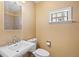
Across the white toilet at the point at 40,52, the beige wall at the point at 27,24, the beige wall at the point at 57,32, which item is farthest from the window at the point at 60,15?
the white toilet at the point at 40,52

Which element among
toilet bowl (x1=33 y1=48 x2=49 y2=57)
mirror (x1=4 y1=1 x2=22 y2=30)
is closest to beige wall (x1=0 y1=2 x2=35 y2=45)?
mirror (x1=4 y1=1 x2=22 y2=30)

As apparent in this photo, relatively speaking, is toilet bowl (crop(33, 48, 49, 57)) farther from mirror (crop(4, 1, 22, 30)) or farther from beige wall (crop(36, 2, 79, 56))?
mirror (crop(4, 1, 22, 30))

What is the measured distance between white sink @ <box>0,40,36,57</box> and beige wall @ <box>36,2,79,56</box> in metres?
0.14

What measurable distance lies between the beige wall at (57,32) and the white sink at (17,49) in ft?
0.45

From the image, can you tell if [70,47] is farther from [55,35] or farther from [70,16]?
[70,16]

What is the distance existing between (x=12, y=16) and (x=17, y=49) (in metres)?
0.38

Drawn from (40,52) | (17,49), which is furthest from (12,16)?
(40,52)

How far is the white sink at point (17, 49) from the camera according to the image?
133cm

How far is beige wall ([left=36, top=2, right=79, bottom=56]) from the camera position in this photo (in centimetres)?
137

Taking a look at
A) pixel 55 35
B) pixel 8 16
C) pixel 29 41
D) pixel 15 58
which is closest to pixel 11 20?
pixel 8 16

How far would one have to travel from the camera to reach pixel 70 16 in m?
1.38

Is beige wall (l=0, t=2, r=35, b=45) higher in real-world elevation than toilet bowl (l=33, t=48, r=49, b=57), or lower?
higher

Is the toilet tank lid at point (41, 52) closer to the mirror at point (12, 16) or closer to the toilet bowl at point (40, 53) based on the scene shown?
the toilet bowl at point (40, 53)

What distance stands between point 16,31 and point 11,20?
0.14 metres
